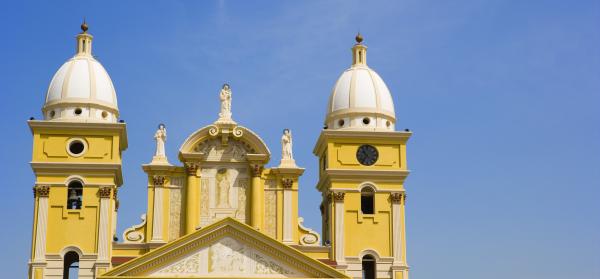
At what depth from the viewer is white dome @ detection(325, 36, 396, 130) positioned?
5959cm

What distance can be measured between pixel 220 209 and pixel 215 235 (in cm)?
433

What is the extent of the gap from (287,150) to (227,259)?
322 inches

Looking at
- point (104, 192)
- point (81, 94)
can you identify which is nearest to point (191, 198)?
point (104, 192)

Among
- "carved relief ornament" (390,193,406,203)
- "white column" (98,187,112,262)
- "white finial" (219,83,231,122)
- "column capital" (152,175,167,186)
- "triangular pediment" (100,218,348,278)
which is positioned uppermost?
"white finial" (219,83,231,122)

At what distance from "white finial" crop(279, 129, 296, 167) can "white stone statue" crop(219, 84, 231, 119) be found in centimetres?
312

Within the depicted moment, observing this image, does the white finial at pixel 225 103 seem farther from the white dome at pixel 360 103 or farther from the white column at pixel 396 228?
the white column at pixel 396 228

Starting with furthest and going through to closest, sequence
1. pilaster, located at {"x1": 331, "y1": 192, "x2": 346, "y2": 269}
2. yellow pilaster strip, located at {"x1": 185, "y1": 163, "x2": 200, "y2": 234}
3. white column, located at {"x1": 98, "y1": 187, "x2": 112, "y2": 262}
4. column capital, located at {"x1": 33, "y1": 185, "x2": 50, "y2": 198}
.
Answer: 1. pilaster, located at {"x1": 331, "y1": 192, "x2": 346, "y2": 269}
2. yellow pilaster strip, located at {"x1": 185, "y1": 163, "x2": 200, "y2": 234}
3. column capital, located at {"x1": 33, "y1": 185, "x2": 50, "y2": 198}
4. white column, located at {"x1": 98, "y1": 187, "x2": 112, "y2": 262}

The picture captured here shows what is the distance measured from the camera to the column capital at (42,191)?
182 feet

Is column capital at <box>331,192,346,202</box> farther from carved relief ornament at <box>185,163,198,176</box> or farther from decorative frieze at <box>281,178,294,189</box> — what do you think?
carved relief ornament at <box>185,163,198,176</box>

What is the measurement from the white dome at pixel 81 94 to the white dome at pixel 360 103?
11906 mm

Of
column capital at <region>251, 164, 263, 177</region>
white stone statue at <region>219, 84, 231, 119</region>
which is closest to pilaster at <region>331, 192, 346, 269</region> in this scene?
column capital at <region>251, 164, 263, 177</region>

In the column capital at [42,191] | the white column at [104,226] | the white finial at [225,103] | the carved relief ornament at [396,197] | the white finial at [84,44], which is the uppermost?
the white finial at [84,44]

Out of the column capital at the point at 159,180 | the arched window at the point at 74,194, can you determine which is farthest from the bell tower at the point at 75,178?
the column capital at the point at 159,180

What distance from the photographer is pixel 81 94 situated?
57.5m
